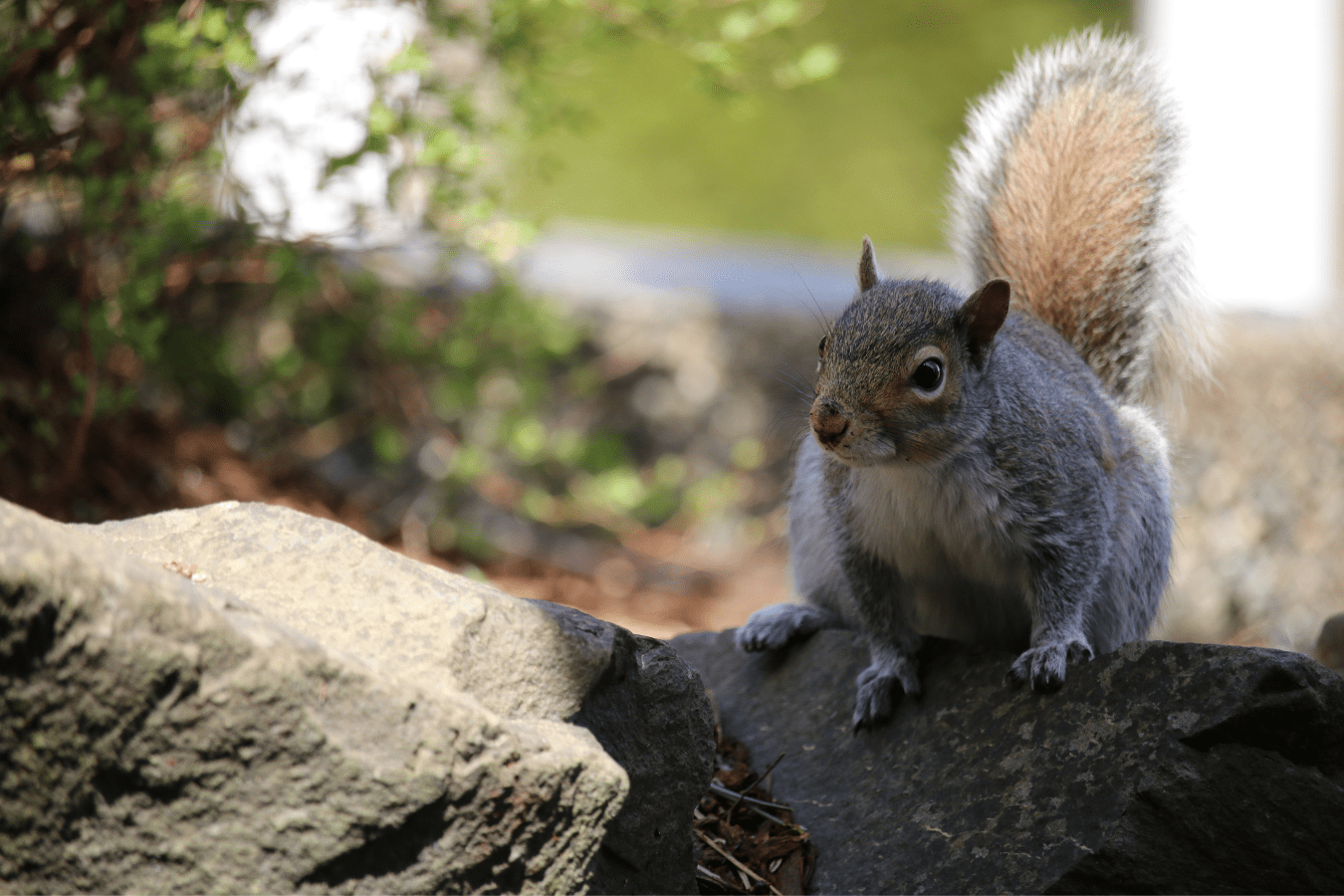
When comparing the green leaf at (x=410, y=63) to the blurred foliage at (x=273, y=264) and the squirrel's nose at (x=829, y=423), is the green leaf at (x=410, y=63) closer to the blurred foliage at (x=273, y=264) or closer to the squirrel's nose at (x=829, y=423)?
the blurred foliage at (x=273, y=264)

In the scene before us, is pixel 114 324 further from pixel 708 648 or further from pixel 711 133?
pixel 711 133

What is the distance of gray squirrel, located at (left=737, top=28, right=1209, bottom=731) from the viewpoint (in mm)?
1525

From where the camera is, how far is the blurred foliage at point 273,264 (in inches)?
83.4

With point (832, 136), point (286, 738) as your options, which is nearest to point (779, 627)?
point (286, 738)

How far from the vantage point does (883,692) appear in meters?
Answer: 1.63

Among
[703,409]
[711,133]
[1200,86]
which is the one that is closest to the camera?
[703,409]

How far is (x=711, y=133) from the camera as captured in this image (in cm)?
713

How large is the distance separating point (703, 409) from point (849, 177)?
4010mm

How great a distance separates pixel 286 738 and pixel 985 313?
3.70 ft

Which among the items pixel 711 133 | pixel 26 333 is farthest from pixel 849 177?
pixel 26 333

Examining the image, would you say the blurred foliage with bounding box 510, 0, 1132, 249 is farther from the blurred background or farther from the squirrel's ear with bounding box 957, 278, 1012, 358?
the squirrel's ear with bounding box 957, 278, 1012, 358

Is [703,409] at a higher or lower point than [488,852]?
higher

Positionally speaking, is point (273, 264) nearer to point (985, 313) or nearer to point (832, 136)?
point (985, 313)

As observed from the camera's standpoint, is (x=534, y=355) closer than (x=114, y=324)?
No
